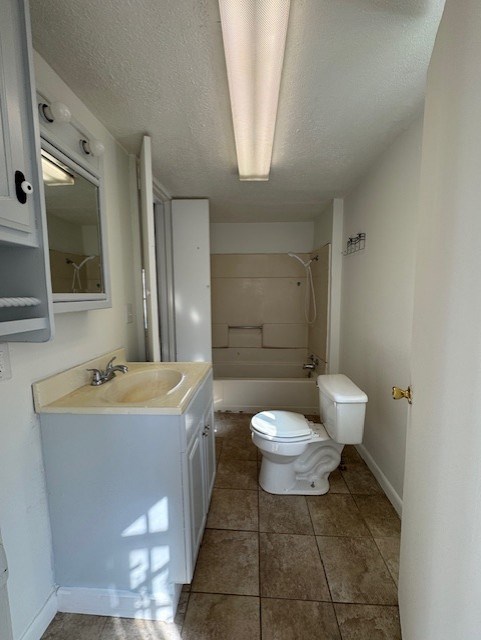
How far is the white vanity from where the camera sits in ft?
3.64

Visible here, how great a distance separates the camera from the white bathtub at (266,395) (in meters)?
3.12

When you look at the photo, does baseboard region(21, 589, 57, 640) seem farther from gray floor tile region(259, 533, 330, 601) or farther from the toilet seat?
the toilet seat

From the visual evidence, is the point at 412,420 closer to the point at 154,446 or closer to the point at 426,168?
the point at 426,168

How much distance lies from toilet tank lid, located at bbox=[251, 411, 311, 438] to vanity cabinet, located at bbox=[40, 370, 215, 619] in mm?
687

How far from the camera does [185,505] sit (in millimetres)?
1121

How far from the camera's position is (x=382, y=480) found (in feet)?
6.26

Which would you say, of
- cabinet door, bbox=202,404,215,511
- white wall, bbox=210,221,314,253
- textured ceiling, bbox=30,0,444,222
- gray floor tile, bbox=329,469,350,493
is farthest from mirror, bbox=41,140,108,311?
white wall, bbox=210,221,314,253

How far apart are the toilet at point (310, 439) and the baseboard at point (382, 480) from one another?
1.16ft

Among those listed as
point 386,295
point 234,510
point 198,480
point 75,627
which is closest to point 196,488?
point 198,480

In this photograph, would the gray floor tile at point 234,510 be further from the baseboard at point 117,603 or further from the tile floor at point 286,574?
the baseboard at point 117,603

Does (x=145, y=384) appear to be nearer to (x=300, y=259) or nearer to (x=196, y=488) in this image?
(x=196, y=488)

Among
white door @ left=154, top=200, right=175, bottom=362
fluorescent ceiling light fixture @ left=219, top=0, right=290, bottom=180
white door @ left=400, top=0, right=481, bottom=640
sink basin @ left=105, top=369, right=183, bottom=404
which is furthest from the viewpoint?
white door @ left=154, top=200, right=175, bottom=362

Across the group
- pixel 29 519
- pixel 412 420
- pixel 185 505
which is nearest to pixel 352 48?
Result: pixel 412 420

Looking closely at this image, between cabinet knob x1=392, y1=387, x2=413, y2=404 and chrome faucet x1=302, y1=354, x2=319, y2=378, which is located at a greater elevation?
cabinet knob x1=392, y1=387, x2=413, y2=404
